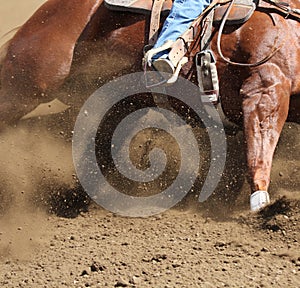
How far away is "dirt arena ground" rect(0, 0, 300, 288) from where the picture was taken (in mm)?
4023

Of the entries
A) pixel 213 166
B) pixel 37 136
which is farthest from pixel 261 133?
pixel 37 136

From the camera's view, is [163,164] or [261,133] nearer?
[261,133]

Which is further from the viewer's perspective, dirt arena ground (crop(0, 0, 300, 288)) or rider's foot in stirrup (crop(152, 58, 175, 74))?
rider's foot in stirrup (crop(152, 58, 175, 74))

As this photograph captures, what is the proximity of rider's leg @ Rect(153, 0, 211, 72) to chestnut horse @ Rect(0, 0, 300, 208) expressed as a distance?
8.3 inches

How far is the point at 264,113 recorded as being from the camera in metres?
4.62

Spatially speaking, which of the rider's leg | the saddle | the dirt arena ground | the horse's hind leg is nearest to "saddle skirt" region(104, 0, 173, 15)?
the saddle

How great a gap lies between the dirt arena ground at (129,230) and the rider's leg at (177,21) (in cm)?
98

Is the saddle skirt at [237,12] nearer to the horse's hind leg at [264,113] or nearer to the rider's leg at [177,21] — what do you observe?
the rider's leg at [177,21]

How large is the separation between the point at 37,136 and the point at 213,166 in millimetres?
1529

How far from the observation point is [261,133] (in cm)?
459

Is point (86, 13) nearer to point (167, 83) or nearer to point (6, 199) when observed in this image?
point (167, 83)

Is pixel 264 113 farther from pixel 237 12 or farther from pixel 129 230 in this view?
pixel 129 230

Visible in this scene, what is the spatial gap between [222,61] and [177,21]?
45 centimetres

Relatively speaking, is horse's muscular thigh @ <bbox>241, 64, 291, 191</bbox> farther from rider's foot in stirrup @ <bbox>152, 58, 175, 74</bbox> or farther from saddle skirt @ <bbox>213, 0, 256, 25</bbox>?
rider's foot in stirrup @ <bbox>152, 58, 175, 74</bbox>
